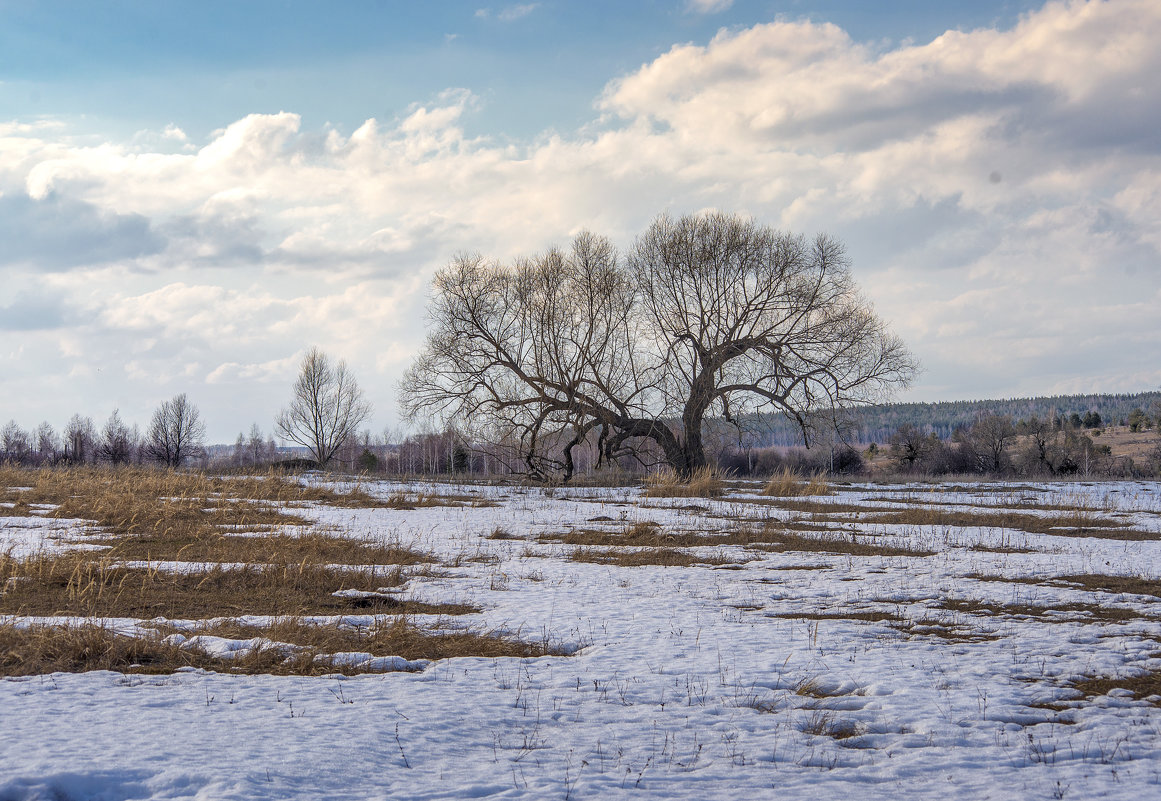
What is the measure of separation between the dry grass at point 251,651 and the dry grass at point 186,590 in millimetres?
1002

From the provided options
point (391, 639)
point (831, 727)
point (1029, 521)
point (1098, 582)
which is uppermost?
point (391, 639)

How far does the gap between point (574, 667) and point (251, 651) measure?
94.2 inches

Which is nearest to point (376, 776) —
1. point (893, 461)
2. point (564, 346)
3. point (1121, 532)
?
point (1121, 532)

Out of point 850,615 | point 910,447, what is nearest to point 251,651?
point 850,615

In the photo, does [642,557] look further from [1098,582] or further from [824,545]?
[1098,582]

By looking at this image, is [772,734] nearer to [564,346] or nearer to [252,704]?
[252,704]

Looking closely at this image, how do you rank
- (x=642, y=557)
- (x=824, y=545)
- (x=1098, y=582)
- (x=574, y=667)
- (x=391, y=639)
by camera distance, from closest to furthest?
(x=574, y=667)
(x=391, y=639)
(x=1098, y=582)
(x=642, y=557)
(x=824, y=545)

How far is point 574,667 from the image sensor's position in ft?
19.0

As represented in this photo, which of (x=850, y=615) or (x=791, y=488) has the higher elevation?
(x=791, y=488)

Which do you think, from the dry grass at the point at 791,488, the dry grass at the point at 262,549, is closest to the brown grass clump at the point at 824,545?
the dry grass at the point at 262,549

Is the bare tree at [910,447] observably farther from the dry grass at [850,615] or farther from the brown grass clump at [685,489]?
the dry grass at [850,615]

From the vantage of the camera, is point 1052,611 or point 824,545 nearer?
point 1052,611

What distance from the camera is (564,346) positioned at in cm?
2709

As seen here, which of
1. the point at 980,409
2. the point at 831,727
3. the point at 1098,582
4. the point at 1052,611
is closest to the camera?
the point at 831,727
